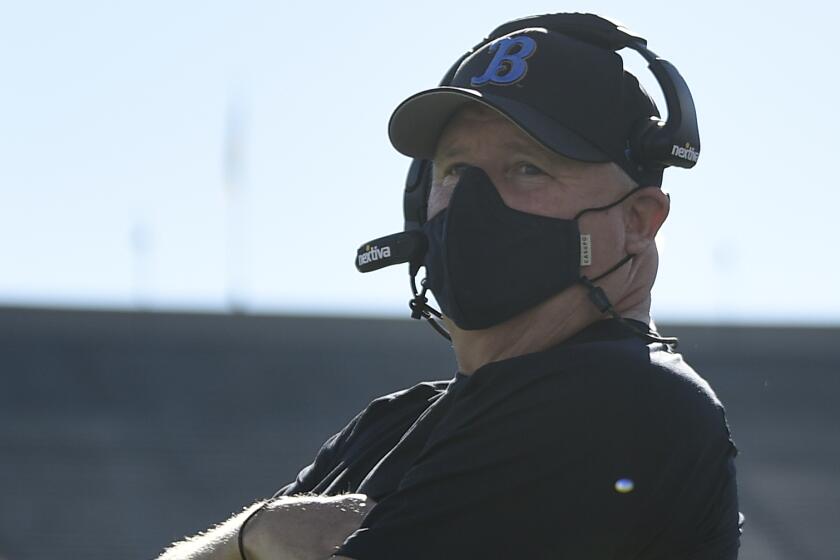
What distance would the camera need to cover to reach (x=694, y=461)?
2006 mm

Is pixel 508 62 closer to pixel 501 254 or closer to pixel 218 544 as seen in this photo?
pixel 501 254

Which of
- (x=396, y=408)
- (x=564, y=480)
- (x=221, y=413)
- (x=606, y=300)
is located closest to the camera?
(x=564, y=480)

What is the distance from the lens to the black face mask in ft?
7.37

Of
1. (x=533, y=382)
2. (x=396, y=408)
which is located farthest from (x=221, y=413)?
(x=533, y=382)

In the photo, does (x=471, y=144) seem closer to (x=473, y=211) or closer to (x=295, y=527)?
(x=473, y=211)

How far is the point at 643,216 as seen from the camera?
92.8 inches

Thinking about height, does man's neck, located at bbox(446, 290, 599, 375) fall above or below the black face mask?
below

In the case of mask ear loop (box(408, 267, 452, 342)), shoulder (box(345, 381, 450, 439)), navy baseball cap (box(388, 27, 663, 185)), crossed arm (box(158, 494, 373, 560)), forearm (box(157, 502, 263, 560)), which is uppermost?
navy baseball cap (box(388, 27, 663, 185))

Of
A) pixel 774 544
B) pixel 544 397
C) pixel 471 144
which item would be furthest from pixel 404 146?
pixel 774 544

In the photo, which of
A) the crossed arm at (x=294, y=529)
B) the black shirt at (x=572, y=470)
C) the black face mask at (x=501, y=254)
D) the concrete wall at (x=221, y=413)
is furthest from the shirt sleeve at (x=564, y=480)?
the concrete wall at (x=221, y=413)

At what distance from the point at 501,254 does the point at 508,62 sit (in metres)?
0.32

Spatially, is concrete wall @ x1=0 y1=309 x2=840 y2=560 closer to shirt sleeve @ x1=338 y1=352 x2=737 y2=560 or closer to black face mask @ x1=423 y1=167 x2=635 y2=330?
black face mask @ x1=423 y1=167 x2=635 y2=330

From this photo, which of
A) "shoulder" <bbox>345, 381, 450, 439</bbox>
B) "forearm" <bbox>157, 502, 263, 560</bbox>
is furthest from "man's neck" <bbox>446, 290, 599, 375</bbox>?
"forearm" <bbox>157, 502, 263, 560</bbox>

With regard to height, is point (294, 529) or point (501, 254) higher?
point (501, 254)
